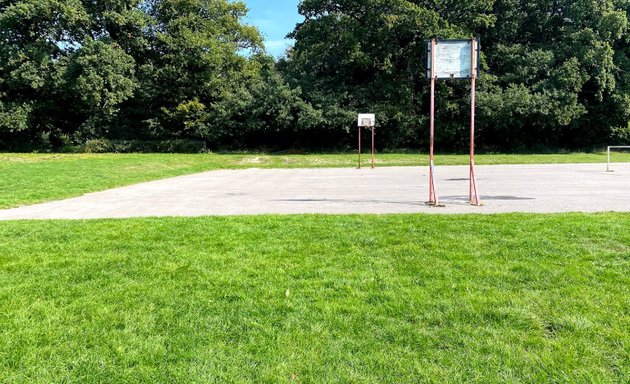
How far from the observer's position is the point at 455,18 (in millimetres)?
35188

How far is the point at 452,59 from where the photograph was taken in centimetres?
901

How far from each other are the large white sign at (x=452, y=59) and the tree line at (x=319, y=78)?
24.1 m

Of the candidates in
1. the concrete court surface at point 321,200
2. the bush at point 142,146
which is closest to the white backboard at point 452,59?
the concrete court surface at point 321,200

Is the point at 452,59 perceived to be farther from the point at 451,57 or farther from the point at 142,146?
the point at 142,146

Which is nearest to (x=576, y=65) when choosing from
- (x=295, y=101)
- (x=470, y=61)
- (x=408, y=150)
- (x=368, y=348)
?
(x=408, y=150)

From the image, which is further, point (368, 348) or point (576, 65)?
point (576, 65)

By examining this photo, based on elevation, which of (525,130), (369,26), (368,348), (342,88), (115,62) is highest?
(369,26)

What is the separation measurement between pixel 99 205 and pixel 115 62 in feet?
101

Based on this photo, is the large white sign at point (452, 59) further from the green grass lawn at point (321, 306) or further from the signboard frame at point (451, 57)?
the green grass lawn at point (321, 306)

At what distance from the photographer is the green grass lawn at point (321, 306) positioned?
276cm

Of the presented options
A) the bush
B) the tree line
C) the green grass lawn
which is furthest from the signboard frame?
the bush

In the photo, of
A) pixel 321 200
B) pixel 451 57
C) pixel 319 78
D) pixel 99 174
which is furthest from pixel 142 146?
pixel 451 57

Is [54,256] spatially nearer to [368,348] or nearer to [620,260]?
[368,348]

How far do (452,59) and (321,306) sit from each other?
6998 mm
